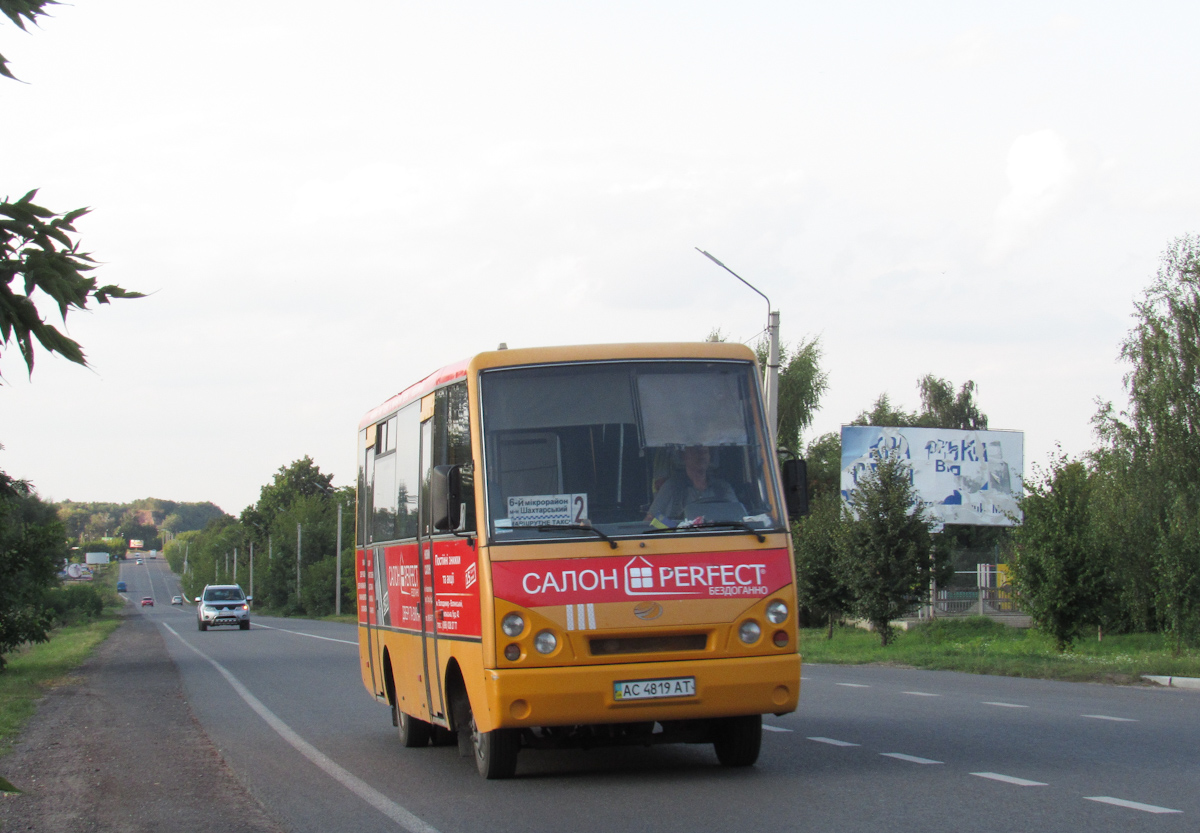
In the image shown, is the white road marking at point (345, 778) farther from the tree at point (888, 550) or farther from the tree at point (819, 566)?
the tree at point (819, 566)

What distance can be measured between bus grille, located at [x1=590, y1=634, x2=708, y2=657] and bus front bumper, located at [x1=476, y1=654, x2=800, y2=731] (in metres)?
0.09

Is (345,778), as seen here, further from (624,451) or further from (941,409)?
(941,409)

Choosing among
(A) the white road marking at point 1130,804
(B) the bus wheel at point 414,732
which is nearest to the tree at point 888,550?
(B) the bus wheel at point 414,732

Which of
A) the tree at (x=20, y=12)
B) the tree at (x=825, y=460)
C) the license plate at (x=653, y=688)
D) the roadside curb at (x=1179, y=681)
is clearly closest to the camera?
the tree at (x=20, y=12)

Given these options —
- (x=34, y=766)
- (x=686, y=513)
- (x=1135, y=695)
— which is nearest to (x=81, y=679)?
(x=34, y=766)

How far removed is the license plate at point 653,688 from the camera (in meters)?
8.70

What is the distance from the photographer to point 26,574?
92.6 ft

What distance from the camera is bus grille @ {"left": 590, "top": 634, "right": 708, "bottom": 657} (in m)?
8.77

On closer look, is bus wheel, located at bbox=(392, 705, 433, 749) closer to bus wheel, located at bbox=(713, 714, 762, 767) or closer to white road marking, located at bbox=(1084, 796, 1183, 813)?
bus wheel, located at bbox=(713, 714, 762, 767)

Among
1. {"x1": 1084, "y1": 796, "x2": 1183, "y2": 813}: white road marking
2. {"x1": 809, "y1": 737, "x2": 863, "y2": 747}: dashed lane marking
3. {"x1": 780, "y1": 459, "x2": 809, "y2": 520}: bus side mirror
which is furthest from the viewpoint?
{"x1": 809, "y1": 737, "x2": 863, "y2": 747}: dashed lane marking

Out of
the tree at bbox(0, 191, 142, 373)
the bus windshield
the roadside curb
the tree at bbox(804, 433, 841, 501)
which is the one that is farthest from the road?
the tree at bbox(804, 433, 841, 501)

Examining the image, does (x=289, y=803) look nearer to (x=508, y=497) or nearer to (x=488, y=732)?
(x=488, y=732)

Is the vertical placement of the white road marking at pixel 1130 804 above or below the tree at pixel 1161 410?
below

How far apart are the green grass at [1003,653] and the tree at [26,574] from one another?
15280 millimetres
